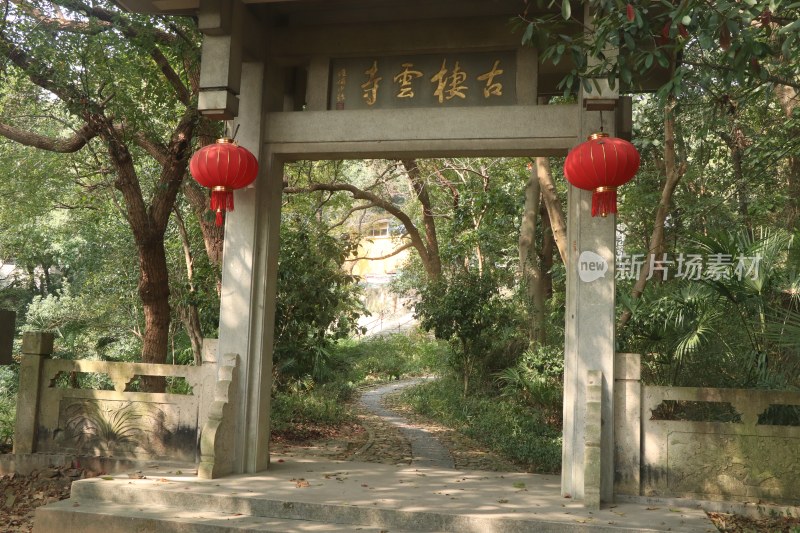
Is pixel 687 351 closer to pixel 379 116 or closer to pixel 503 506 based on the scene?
pixel 503 506

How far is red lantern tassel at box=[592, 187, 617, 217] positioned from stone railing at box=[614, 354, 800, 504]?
1165mm

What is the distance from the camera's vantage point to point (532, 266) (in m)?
13.0

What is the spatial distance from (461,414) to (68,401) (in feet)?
23.4

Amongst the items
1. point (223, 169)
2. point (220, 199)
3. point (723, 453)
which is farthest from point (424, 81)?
point (723, 453)

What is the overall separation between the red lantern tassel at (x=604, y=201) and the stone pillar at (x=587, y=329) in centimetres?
24

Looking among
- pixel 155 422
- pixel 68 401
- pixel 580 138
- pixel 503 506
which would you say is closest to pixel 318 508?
pixel 503 506

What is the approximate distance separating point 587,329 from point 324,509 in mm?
2350

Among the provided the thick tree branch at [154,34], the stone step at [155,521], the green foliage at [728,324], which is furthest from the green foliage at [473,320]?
the stone step at [155,521]

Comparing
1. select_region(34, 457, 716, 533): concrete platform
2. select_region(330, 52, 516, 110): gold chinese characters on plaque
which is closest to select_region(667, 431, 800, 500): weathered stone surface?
select_region(34, 457, 716, 533): concrete platform

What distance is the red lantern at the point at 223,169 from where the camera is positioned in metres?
5.53

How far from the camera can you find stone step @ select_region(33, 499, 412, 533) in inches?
184

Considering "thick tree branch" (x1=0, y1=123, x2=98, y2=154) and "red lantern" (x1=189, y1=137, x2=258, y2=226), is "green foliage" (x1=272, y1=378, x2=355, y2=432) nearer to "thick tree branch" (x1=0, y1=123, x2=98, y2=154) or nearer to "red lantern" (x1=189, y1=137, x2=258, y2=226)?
"thick tree branch" (x1=0, y1=123, x2=98, y2=154)

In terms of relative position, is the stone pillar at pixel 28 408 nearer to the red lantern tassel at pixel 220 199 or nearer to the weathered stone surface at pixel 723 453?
the red lantern tassel at pixel 220 199

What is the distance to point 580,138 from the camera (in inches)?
211
